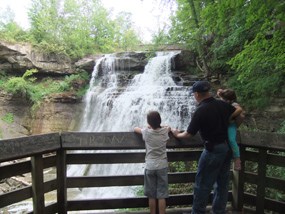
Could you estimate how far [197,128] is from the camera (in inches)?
122

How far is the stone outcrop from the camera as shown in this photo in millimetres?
17969

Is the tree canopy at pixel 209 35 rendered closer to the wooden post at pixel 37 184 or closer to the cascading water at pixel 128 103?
the cascading water at pixel 128 103

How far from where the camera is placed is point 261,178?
3.65 m

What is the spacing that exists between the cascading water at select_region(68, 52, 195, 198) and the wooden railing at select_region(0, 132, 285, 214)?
5615mm

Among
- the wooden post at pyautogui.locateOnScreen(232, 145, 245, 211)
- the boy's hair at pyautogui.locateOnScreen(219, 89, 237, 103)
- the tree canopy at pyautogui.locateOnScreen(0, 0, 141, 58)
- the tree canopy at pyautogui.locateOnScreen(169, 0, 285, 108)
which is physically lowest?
the wooden post at pyautogui.locateOnScreen(232, 145, 245, 211)

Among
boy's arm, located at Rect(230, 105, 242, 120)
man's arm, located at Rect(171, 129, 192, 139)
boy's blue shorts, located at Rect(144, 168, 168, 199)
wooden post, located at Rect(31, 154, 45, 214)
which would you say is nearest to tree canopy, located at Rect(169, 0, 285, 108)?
boy's arm, located at Rect(230, 105, 242, 120)

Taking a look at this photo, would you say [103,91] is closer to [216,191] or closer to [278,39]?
[278,39]

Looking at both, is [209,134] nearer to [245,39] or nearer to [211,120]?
[211,120]

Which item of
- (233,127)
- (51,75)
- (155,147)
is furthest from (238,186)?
(51,75)

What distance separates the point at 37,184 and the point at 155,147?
1.34 metres

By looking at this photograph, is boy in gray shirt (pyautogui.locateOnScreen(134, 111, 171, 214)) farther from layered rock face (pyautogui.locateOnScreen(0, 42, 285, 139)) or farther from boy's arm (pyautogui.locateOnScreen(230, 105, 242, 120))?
layered rock face (pyautogui.locateOnScreen(0, 42, 285, 139))

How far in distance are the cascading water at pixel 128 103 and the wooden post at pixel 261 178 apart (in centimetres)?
576

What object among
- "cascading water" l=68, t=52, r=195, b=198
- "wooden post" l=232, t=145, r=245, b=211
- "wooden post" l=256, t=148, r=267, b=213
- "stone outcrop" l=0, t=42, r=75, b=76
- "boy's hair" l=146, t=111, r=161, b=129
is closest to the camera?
"boy's hair" l=146, t=111, r=161, b=129

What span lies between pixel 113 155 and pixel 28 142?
1004mm
